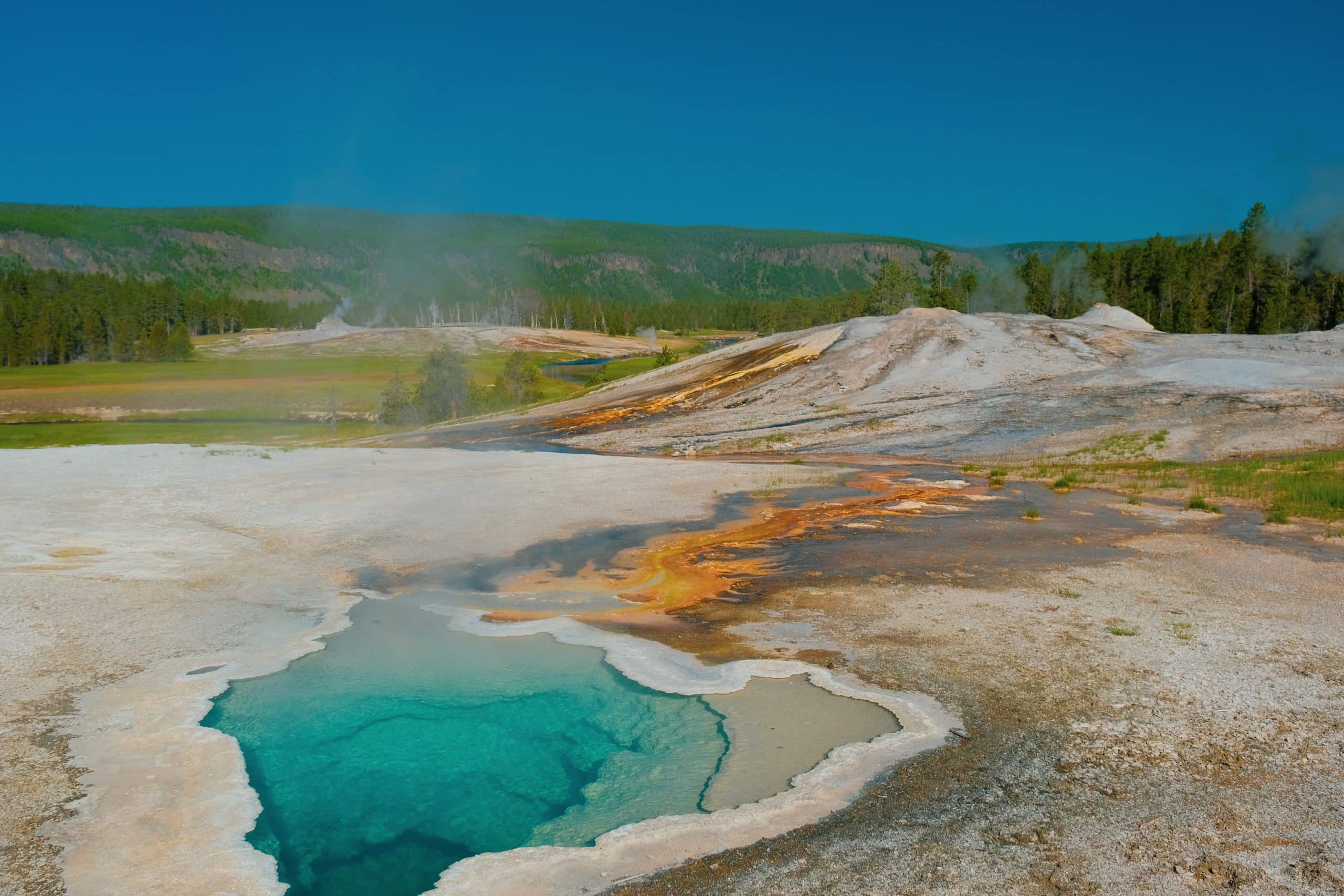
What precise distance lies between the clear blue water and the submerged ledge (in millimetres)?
246

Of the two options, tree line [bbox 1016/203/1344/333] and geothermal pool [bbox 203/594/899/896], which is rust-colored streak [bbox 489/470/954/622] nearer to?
geothermal pool [bbox 203/594/899/896]

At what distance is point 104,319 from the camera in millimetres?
118312

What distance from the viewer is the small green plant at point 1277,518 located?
1745 centimetres

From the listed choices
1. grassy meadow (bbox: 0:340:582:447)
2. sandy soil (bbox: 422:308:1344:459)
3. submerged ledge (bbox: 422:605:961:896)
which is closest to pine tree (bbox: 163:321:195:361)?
grassy meadow (bbox: 0:340:582:447)

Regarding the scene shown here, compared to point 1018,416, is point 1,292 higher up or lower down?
higher up

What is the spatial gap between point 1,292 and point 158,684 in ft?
498

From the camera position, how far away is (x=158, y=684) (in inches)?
337

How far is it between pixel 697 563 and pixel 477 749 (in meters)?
7.00

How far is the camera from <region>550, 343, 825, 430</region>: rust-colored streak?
4466 cm

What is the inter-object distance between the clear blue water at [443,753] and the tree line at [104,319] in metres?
108

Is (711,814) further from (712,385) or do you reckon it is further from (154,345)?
(154,345)

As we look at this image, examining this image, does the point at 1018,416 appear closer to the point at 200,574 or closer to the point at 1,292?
the point at 200,574

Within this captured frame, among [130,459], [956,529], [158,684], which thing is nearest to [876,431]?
[956,529]

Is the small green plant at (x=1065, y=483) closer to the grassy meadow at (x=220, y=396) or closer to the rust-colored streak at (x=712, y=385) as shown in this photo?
the rust-colored streak at (x=712, y=385)
